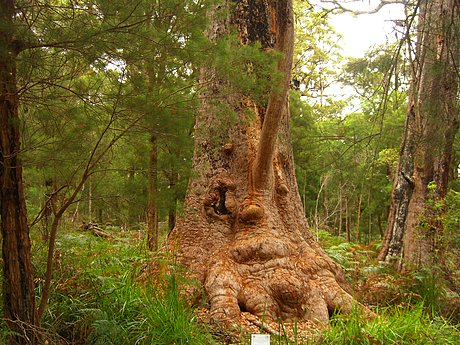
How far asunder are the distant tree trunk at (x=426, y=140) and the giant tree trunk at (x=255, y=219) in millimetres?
2052

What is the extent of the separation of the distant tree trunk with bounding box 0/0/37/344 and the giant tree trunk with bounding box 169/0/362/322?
6.70 feet

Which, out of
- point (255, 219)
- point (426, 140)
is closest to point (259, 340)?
point (255, 219)

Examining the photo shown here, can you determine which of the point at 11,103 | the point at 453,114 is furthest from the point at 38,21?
the point at 453,114

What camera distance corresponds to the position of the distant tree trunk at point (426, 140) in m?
5.84

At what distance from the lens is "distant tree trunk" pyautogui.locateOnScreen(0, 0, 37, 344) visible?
3238mm

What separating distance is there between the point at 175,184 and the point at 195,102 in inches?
190

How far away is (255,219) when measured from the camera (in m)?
5.72

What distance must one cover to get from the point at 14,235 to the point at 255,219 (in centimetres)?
317

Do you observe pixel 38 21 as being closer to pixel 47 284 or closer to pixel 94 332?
pixel 47 284

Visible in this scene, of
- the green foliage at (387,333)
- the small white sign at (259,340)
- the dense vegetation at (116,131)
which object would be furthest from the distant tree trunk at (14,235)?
the green foliage at (387,333)

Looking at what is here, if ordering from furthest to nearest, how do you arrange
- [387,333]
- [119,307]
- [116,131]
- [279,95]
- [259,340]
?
[279,95], [119,307], [387,333], [116,131], [259,340]

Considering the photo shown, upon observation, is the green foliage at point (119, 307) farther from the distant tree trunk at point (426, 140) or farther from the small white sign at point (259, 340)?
the distant tree trunk at point (426, 140)

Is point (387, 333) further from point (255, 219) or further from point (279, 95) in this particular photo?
point (279, 95)

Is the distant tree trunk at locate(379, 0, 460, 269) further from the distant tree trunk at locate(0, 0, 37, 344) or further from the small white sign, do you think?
the distant tree trunk at locate(0, 0, 37, 344)
